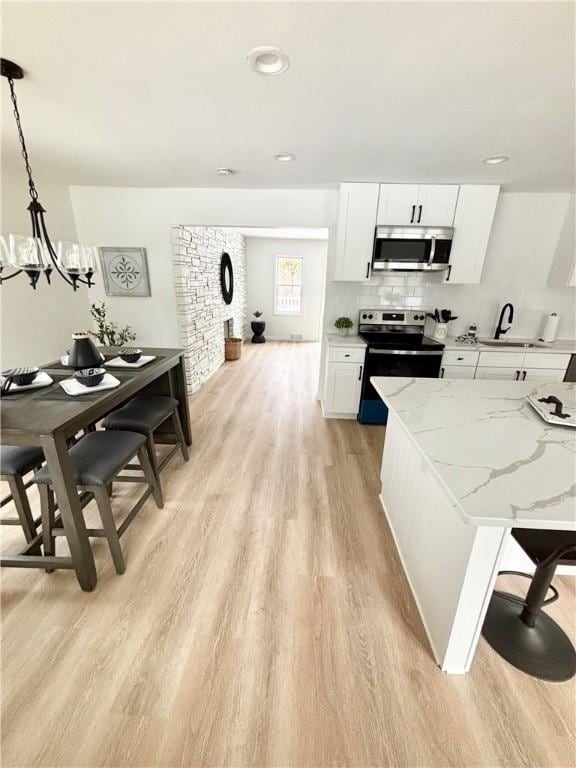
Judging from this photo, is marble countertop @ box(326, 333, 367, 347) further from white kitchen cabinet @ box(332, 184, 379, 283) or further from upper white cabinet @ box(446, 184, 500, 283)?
upper white cabinet @ box(446, 184, 500, 283)

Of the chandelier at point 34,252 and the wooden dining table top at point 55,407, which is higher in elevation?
the chandelier at point 34,252

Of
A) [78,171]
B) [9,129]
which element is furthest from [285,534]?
[78,171]

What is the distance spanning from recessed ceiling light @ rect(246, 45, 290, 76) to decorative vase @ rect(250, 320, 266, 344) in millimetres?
5869

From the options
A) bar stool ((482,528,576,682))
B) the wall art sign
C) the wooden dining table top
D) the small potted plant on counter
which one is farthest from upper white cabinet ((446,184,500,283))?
the wall art sign

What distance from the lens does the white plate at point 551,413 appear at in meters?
1.39

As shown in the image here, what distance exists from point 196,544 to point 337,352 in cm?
217

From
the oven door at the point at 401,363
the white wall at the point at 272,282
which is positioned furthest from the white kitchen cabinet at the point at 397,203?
the white wall at the point at 272,282

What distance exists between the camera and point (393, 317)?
11.6ft

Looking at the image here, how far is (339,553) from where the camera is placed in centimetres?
180

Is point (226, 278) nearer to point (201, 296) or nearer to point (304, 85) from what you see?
point (201, 296)

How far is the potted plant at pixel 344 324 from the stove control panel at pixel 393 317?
0.49ft

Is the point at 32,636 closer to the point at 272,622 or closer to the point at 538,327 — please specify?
the point at 272,622

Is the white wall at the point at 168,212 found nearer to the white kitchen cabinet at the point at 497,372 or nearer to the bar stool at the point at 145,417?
the bar stool at the point at 145,417

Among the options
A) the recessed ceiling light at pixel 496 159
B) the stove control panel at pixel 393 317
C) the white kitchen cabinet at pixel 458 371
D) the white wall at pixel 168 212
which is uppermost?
the recessed ceiling light at pixel 496 159
